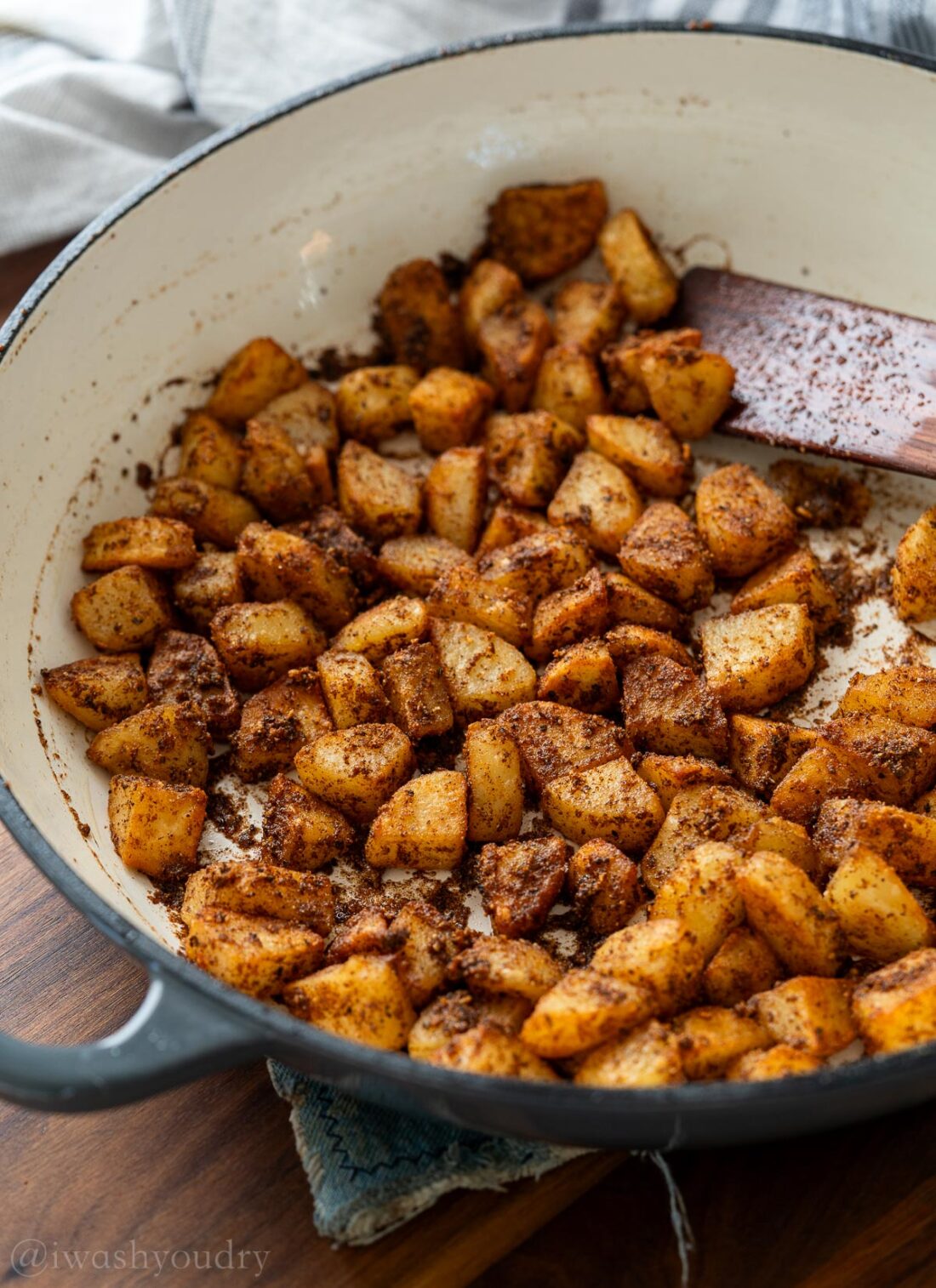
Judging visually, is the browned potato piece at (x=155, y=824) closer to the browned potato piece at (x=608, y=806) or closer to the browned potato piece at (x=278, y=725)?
the browned potato piece at (x=278, y=725)

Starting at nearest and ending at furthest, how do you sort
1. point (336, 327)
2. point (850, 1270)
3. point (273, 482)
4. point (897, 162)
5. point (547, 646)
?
point (850, 1270) < point (547, 646) < point (273, 482) < point (897, 162) < point (336, 327)

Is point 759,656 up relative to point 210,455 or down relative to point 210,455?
down

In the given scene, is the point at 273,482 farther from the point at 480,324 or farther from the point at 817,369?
the point at 817,369

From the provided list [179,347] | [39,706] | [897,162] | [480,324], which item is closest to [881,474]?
[897,162]

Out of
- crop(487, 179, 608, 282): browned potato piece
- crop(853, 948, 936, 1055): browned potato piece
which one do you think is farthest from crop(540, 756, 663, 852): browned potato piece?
crop(487, 179, 608, 282): browned potato piece

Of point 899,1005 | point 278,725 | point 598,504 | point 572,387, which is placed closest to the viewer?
point 899,1005

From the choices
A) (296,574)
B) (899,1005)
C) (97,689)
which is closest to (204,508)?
(296,574)

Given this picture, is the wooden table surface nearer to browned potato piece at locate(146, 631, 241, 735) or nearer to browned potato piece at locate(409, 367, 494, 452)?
browned potato piece at locate(146, 631, 241, 735)

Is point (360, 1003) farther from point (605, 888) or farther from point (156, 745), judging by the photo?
point (156, 745)
